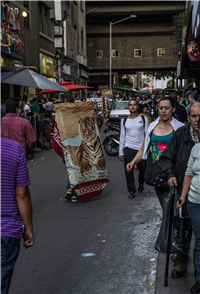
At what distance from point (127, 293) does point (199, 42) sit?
11.7 meters

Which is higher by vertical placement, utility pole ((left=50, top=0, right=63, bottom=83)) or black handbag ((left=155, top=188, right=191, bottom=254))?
utility pole ((left=50, top=0, right=63, bottom=83))

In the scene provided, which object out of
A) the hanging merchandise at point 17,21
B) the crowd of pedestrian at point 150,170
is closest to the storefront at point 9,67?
the hanging merchandise at point 17,21

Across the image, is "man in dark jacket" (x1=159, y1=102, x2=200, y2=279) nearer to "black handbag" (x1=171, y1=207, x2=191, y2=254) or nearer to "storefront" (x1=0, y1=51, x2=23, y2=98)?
"black handbag" (x1=171, y1=207, x2=191, y2=254)

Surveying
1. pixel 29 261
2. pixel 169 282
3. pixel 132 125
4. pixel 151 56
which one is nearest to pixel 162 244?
pixel 169 282

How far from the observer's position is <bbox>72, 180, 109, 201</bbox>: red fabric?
698 centimetres

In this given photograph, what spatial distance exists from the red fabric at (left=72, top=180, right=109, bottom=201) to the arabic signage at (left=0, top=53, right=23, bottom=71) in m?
14.2

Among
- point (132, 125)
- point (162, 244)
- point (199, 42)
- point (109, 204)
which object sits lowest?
point (109, 204)

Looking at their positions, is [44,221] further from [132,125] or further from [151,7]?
[151,7]

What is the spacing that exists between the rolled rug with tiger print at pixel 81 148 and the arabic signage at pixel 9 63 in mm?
13805

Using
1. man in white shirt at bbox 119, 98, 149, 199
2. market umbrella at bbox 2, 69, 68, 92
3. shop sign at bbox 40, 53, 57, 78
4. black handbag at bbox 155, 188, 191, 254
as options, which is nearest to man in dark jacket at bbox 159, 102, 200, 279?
black handbag at bbox 155, 188, 191, 254

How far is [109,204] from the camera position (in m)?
6.91

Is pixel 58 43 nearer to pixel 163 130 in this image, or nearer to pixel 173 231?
pixel 163 130

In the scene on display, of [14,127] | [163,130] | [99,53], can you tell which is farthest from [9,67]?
[99,53]

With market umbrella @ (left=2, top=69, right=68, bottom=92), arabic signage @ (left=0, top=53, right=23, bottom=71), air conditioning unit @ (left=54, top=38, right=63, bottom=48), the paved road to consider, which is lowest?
the paved road
